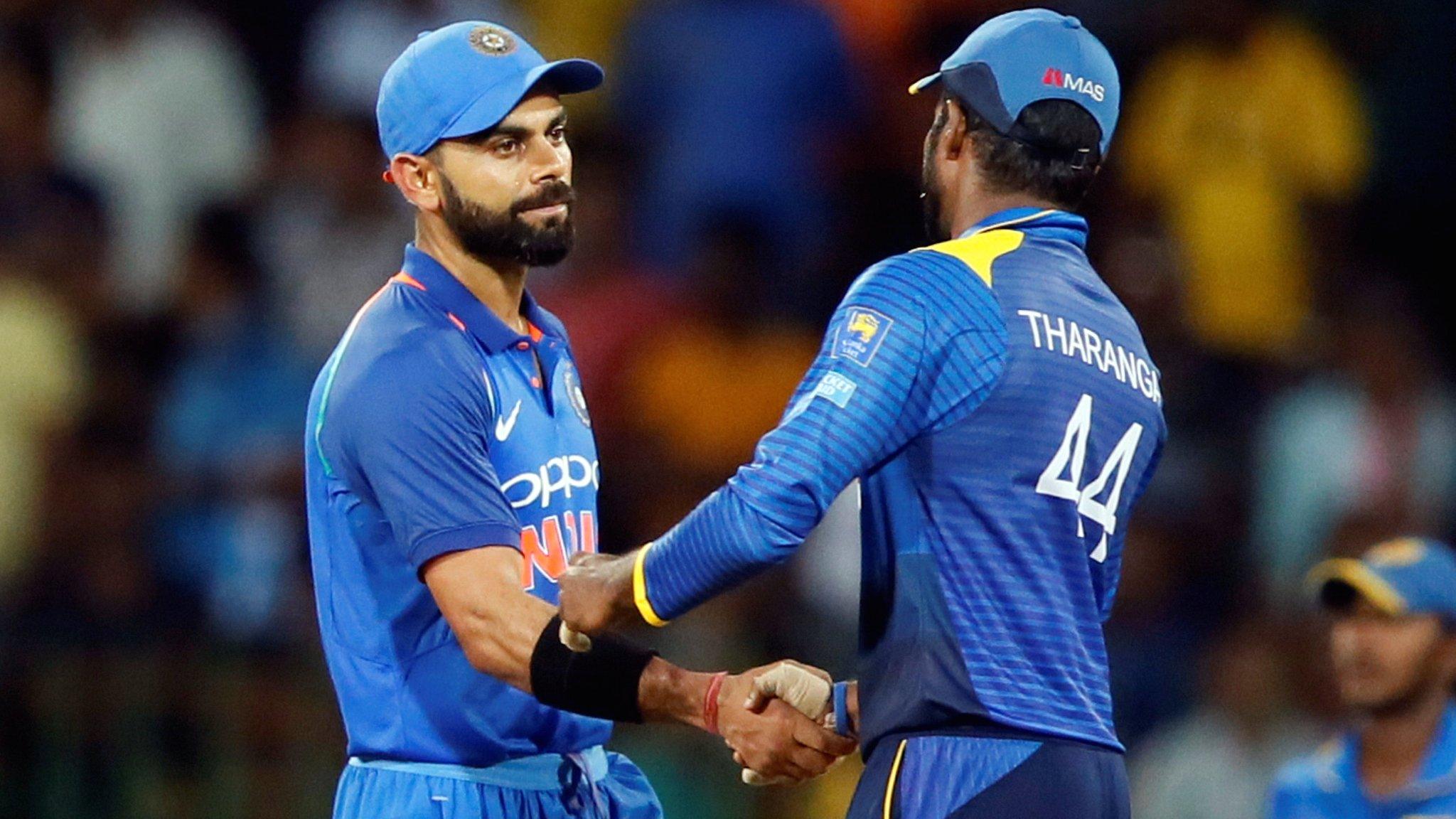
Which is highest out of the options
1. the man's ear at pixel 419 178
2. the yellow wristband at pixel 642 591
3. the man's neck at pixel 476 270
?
the man's ear at pixel 419 178

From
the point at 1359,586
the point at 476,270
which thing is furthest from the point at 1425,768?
the point at 476,270

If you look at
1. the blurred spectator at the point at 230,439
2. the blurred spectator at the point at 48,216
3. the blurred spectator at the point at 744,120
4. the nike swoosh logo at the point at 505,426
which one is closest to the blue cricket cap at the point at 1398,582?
the nike swoosh logo at the point at 505,426

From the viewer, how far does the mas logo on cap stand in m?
5.54

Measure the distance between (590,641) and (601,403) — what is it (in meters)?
5.37

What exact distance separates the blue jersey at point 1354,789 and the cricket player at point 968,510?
2686 mm

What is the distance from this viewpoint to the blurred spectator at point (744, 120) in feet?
36.1

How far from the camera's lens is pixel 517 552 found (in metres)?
5.22

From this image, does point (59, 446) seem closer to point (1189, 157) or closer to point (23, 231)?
point (23, 231)

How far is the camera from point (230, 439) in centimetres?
1031

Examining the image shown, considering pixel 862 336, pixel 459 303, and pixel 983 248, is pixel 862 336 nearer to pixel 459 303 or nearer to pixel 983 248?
pixel 983 248

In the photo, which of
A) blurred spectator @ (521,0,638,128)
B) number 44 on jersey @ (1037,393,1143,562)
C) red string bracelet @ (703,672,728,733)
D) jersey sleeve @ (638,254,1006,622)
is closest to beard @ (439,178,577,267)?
jersey sleeve @ (638,254,1006,622)

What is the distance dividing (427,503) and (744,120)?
6.12 m

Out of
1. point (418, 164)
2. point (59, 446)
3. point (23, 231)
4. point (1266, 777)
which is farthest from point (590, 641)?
point (23, 231)

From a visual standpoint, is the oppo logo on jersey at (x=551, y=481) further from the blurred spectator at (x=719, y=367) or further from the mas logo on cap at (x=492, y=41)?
the blurred spectator at (x=719, y=367)
